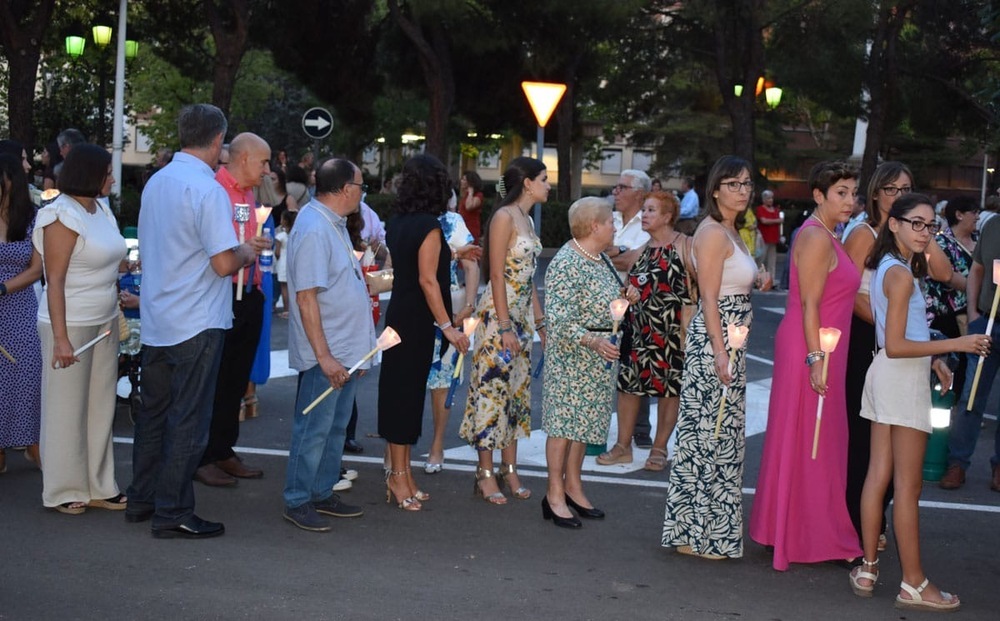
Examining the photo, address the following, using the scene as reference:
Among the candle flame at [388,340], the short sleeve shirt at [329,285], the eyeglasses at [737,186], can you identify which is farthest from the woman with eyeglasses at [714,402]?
the short sleeve shirt at [329,285]

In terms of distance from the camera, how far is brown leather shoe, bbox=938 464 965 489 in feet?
26.7

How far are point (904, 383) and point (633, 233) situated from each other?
3822 mm

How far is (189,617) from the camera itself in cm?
524

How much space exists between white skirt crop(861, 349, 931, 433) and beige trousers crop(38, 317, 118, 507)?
12.8ft

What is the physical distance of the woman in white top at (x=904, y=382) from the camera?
5.60 metres

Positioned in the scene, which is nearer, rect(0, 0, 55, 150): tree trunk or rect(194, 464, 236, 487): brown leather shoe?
rect(194, 464, 236, 487): brown leather shoe

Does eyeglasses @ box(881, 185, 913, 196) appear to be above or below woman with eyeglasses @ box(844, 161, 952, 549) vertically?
above

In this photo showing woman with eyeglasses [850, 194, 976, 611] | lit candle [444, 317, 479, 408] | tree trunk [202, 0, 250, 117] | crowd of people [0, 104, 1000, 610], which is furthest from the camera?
tree trunk [202, 0, 250, 117]

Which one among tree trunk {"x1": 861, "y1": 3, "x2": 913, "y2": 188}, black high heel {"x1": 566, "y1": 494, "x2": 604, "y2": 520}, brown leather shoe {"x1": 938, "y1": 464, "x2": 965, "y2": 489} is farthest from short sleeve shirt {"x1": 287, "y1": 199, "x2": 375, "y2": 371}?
tree trunk {"x1": 861, "y1": 3, "x2": 913, "y2": 188}

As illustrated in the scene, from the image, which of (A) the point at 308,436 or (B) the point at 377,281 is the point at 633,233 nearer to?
(B) the point at 377,281

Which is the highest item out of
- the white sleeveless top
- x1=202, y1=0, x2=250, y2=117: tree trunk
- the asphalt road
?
x1=202, y1=0, x2=250, y2=117: tree trunk

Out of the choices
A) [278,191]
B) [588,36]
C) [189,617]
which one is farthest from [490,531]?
[588,36]

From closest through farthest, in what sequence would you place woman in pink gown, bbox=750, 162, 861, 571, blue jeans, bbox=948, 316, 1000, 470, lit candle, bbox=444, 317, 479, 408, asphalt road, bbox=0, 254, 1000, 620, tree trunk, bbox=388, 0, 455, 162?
asphalt road, bbox=0, 254, 1000, 620 < woman in pink gown, bbox=750, 162, 861, 571 < lit candle, bbox=444, 317, 479, 408 < blue jeans, bbox=948, 316, 1000, 470 < tree trunk, bbox=388, 0, 455, 162

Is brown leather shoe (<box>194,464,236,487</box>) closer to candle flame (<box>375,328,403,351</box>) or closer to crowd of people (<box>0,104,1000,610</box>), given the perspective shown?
crowd of people (<box>0,104,1000,610</box>)
